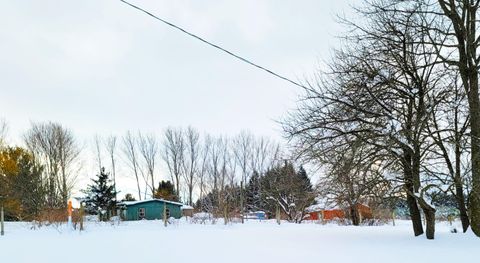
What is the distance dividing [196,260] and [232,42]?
4.68 meters

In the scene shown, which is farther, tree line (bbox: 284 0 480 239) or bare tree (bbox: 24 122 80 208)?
bare tree (bbox: 24 122 80 208)

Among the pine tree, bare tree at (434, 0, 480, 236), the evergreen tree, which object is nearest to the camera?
bare tree at (434, 0, 480, 236)

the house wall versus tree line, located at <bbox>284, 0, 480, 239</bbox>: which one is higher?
tree line, located at <bbox>284, 0, 480, 239</bbox>

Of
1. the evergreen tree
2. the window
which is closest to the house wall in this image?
the window

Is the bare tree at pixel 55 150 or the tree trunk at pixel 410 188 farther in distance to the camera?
the bare tree at pixel 55 150

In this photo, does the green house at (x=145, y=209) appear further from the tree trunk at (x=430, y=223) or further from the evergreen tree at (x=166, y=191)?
the tree trunk at (x=430, y=223)

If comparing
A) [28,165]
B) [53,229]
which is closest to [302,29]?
[53,229]

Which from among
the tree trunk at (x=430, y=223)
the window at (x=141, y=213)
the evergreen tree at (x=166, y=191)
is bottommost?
the window at (x=141, y=213)

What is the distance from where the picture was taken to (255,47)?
33.6ft

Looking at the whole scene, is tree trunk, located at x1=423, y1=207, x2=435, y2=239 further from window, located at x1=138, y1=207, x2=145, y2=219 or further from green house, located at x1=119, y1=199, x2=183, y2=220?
window, located at x1=138, y1=207, x2=145, y2=219

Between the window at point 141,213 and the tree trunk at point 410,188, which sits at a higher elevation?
the tree trunk at point 410,188

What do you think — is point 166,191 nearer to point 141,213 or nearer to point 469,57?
point 141,213

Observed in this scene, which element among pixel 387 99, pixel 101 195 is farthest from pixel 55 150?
pixel 387 99

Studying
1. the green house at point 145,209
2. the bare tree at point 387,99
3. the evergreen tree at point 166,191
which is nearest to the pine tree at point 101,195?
the green house at point 145,209
